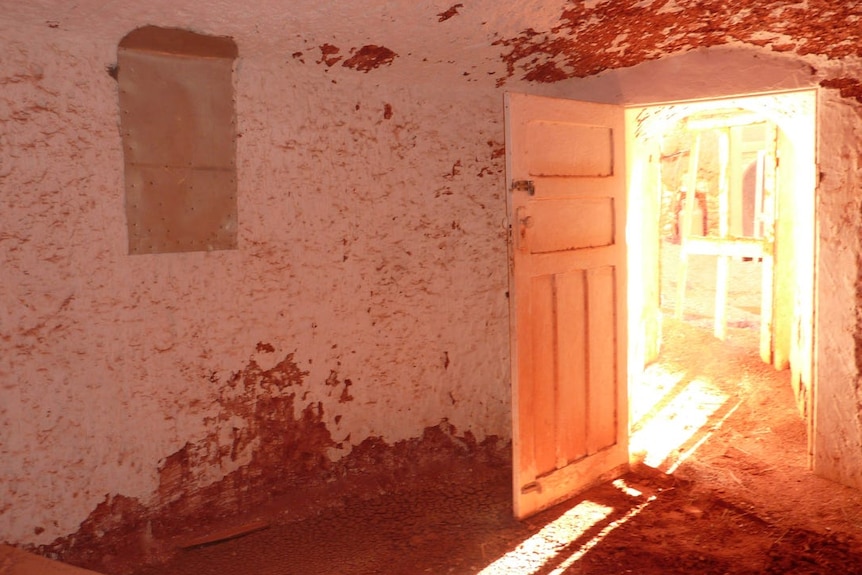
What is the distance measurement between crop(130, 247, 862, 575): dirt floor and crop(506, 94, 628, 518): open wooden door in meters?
0.23

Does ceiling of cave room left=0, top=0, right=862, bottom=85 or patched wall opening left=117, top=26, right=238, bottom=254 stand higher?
ceiling of cave room left=0, top=0, right=862, bottom=85

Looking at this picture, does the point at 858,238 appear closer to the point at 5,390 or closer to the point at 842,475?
the point at 842,475

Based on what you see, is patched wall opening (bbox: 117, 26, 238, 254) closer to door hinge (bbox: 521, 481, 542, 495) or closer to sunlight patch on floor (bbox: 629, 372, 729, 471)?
door hinge (bbox: 521, 481, 542, 495)

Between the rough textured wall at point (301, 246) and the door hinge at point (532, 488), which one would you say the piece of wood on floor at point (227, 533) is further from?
the door hinge at point (532, 488)

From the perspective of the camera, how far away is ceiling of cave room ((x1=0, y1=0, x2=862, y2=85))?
Answer: 237cm

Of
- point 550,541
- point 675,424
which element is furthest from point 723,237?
point 550,541

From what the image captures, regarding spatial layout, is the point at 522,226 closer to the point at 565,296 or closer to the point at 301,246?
the point at 565,296

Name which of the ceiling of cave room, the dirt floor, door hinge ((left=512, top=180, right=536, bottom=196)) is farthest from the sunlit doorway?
door hinge ((left=512, top=180, right=536, bottom=196))

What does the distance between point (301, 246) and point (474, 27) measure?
1.17 m

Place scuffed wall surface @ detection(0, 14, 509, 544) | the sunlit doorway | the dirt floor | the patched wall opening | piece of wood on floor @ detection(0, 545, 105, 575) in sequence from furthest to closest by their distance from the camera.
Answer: the sunlit doorway
the dirt floor
the patched wall opening
scuffed wall surface @ detection(0, 14, 509, 544)
piece of wood on floor @ detection(0, 545, 105, 575)

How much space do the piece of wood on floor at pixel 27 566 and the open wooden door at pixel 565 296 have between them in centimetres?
177

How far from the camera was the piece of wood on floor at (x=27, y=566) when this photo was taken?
73.9 inches

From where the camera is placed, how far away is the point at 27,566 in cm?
191

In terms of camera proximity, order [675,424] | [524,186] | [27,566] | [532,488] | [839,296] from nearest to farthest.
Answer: [27,566] → [524,186] → [532,488] → [839,296] → [675,424]
